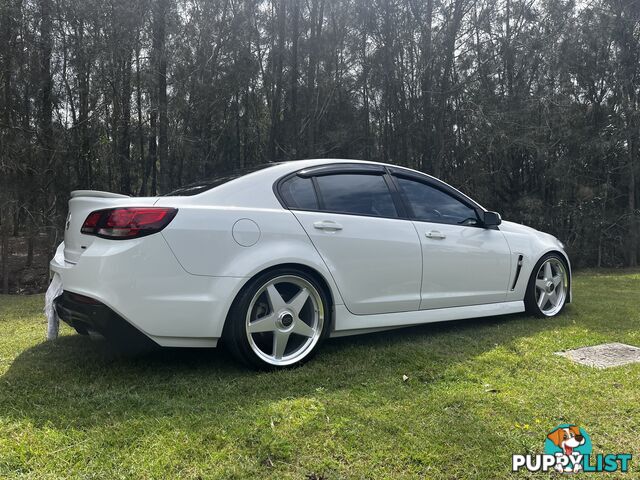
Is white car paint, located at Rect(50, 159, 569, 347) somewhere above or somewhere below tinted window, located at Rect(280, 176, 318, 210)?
below

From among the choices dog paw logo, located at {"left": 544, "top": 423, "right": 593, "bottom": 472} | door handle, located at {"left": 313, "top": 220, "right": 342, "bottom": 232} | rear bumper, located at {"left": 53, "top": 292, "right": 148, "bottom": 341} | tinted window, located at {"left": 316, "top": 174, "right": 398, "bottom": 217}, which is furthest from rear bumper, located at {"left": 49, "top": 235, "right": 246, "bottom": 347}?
dog paw logo, located at {"left": 544, "top": 423, "right": 593, "bottom": 472}

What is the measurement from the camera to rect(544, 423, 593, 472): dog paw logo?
1.83 m

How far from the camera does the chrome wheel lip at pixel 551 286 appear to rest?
14.2ft

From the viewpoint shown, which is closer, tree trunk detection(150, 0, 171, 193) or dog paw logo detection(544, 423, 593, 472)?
→ dog paw logo detection(544, 423, 593, 472)

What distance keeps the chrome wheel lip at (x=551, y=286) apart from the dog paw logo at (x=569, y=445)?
2.39 m

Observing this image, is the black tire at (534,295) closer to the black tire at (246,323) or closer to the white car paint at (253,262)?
the white car paint at (253,262)

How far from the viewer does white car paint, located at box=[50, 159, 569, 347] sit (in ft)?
8.11

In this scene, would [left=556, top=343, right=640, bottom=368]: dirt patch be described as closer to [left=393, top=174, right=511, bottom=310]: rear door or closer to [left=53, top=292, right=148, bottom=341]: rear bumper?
[left=393, top=174, right=511, bottom=310]: rear door

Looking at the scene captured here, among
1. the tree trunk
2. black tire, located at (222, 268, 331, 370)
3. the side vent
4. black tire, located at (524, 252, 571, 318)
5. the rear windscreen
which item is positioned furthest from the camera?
the tree trunk

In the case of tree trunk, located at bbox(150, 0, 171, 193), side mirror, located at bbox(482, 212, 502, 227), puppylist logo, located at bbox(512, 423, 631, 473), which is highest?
tree trunk, located at bbox(150, 0, 171, 193)

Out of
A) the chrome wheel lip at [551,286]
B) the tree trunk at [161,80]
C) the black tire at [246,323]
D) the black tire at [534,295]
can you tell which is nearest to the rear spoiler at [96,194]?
the black tire at [246,323]

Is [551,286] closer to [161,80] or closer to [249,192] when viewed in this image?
[249,192]

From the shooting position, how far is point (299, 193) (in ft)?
9.98

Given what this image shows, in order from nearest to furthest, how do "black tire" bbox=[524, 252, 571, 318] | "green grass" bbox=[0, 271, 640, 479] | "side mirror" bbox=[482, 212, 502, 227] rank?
1. "green grass" bbox=[0, 271, 640, 479]
2. "side mirror" bbox=[482, 212, 502, 227]
3. "black tire" bbox=[524, 252, 571, 318]
